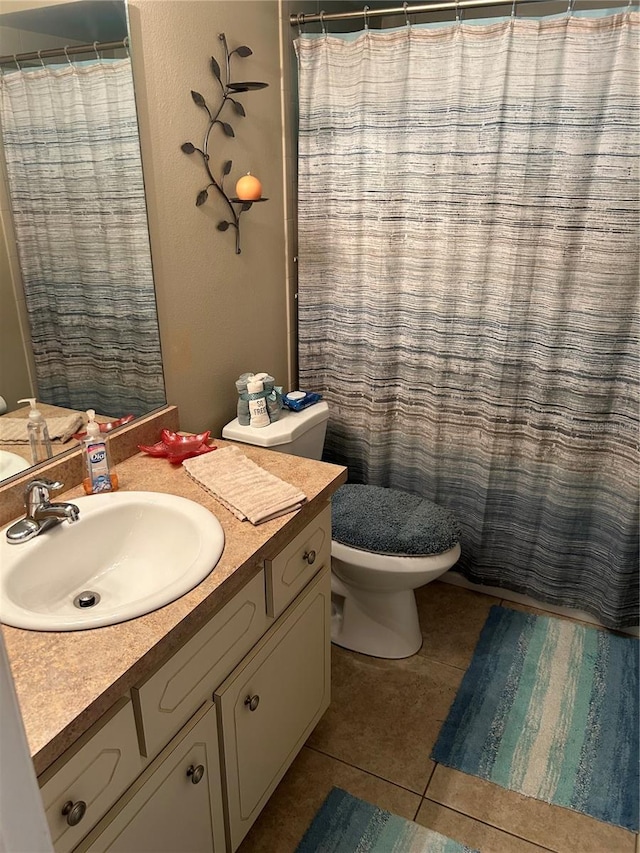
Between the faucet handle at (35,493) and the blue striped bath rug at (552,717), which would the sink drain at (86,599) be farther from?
the blue striped bath rug at (552,717)

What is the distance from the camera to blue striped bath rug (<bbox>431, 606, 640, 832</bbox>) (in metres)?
1.71

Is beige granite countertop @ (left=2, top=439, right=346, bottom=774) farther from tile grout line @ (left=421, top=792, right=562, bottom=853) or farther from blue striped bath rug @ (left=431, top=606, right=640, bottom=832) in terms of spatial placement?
blue striped bath rug @ (left=431, top=606, right=640, bottom=832)

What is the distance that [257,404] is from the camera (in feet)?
6.55

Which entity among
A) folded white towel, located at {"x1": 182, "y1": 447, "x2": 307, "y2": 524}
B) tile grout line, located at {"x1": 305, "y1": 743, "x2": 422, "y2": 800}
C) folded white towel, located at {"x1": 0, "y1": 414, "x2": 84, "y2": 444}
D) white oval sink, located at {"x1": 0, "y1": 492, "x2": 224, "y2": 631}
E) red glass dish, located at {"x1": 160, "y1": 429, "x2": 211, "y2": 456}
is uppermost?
folded white towel, located at {"x1": 0, "y1": 414, "x2": 84, "y2": 444}

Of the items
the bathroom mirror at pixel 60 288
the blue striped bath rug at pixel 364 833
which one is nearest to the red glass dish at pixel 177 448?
the bathroom mirror at pixel 60 288

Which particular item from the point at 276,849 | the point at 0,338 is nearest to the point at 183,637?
the point at 0,338

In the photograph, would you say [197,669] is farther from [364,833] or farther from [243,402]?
[243,402]

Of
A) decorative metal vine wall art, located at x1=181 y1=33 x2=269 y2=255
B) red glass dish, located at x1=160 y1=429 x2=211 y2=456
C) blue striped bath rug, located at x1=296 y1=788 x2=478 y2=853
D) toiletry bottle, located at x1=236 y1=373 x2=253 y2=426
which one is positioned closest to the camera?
blue striped bath rug, located at x1=296 y1=788 x2=478 y2=853

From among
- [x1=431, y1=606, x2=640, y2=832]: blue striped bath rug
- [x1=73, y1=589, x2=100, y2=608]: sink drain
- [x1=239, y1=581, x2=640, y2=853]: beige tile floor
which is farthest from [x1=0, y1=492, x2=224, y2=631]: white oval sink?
[x1=431, y1=606, x2=640, y2=832]: blue striped bath rug

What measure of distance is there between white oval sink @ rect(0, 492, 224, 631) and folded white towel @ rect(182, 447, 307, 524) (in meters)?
0.08

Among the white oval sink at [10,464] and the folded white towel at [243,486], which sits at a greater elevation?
the white oval sink at [10,464]

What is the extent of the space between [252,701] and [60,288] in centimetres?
99

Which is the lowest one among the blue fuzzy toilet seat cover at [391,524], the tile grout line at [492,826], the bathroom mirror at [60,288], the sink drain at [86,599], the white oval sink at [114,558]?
the tile grout line at [492,826]

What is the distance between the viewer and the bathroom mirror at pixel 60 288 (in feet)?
4.24
